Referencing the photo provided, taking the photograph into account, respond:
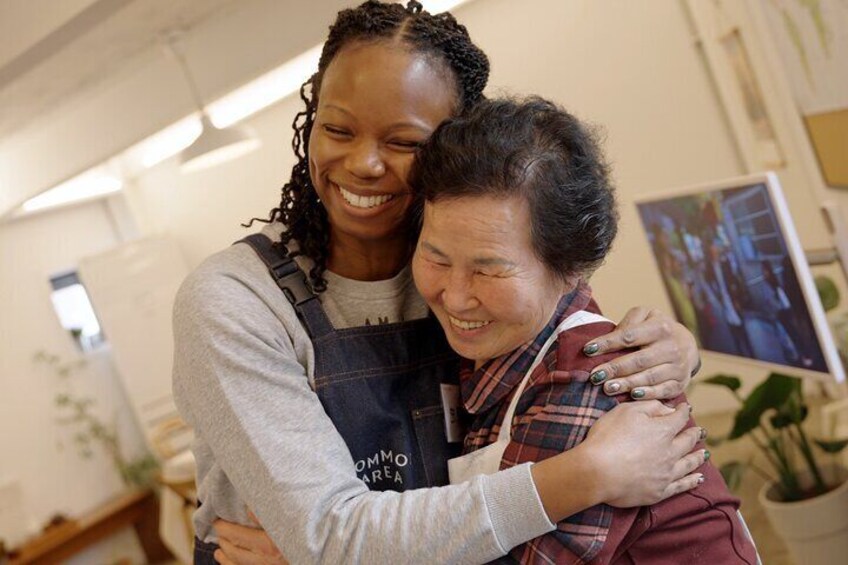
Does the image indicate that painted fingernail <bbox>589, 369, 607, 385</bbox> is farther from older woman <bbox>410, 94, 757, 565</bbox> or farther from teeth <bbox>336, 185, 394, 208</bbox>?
teeth <bbox>336, 185, 394, 208</bbox>

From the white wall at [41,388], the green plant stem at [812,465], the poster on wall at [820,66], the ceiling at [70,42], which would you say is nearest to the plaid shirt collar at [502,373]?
the poster on wall at [820,66]

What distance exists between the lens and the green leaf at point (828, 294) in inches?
127

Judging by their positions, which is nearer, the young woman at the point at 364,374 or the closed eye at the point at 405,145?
the young woman at the point at 364,374

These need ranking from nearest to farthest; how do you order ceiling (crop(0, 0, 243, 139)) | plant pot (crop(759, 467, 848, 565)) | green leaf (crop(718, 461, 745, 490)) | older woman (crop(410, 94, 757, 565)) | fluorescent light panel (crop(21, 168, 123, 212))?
older woman (crop(410, 94, 757, 565)) → plant pot (crop(759, 467, 848, 565)) → green leaf (crop(718, 461, 745, 490)) → ceiling (crop(0, 0, 243, 139)) → fluorescent light panel (crop(21, 168, 123, 212))

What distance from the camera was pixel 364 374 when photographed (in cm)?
153

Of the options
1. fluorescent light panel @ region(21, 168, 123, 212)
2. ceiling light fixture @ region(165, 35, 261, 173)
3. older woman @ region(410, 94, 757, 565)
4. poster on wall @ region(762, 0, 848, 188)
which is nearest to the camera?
older woman @ region(410, 94, 757, 565)

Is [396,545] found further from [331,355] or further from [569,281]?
[569,281]

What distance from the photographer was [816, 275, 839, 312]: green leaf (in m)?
3.23

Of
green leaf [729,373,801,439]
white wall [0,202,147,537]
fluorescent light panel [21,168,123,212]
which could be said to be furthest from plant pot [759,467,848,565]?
fluorescent light panel [21,168,123,212]

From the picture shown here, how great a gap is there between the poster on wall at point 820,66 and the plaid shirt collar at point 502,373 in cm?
167

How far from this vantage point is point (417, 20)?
151 cm

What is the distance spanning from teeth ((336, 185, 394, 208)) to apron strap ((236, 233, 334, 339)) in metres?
0.13

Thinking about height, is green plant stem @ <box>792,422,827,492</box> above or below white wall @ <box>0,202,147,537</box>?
below

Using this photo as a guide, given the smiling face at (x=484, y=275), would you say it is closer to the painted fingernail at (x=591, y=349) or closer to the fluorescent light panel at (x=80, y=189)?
the painted fingernail at (x=591, y=349)
